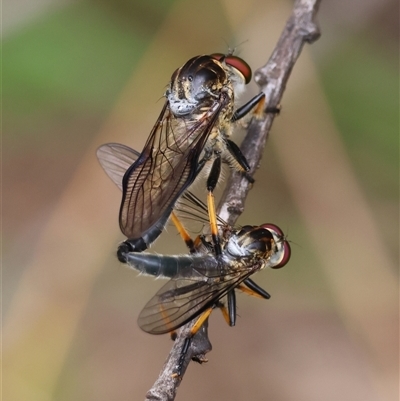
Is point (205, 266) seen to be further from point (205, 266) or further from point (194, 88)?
point (194, 88)

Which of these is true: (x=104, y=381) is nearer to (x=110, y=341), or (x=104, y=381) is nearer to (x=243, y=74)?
(x=110, y=341)

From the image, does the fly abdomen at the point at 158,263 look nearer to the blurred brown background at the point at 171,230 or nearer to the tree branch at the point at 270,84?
the tree branch at the point at 270,84

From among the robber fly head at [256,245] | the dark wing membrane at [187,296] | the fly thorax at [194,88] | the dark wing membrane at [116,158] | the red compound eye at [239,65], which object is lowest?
the dark wing membrane at [187,296]

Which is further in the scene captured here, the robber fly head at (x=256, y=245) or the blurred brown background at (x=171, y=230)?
the blurred brown background at (x=171, y=230)

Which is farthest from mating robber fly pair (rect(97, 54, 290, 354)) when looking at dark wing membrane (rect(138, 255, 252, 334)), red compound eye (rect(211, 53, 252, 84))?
red compound eye (rect(211, 53, 252, 84))

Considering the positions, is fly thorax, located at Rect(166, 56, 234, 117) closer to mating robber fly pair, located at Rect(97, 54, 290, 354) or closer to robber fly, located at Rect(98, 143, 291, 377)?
mating robber fly pair, located at Rect(97, 54, 290, 354)

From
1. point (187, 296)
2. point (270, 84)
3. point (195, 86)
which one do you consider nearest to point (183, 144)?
point (195, 86)

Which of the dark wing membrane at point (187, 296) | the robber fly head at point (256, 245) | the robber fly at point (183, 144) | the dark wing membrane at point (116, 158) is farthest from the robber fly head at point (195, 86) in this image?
the dark wing membrane at point (187, 296)

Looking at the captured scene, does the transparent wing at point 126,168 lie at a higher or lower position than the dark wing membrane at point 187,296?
higher

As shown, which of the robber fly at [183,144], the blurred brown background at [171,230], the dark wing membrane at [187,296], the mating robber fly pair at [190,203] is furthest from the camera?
the blurred brown background at [171,230]
